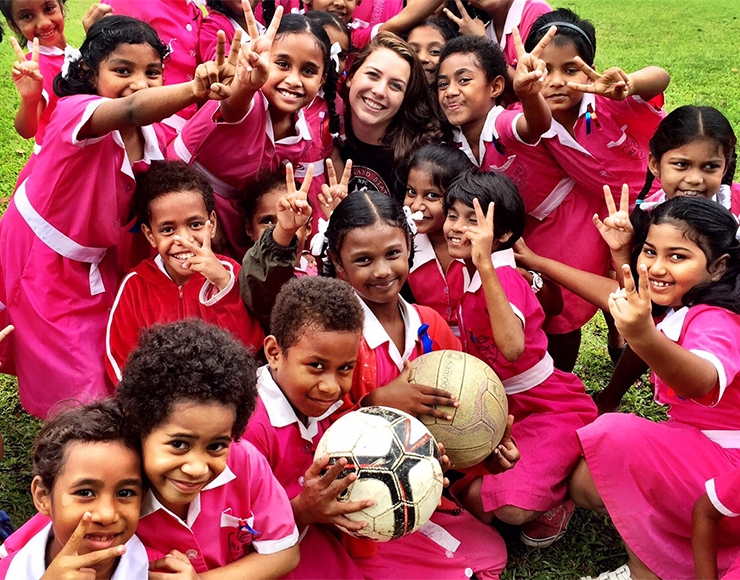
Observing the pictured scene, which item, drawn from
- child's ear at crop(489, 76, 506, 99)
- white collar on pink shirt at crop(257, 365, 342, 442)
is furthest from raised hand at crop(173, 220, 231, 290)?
child's ear at crop(489, 76, 506, 99)

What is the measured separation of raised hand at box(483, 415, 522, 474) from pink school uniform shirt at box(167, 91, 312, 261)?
1.79 m

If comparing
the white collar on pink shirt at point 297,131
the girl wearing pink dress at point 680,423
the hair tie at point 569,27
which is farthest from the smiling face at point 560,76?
the white collar on pink shirt at point 297,131

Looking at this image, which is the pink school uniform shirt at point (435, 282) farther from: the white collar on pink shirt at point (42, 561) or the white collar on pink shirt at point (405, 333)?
the white collar on pink shirt at point (42, 561)

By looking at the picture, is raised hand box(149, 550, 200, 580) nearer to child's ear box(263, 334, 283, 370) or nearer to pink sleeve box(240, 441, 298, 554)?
pink sleeve box(240, 441, 298, 554)

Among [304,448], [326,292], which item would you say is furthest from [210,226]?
[304,448]

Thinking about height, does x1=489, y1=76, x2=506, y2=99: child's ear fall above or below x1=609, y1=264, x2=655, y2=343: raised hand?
above

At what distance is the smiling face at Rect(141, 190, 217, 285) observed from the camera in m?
3.47

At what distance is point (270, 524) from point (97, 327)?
149cm

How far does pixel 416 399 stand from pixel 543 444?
0.83m

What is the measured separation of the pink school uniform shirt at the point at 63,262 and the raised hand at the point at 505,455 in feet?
5.73

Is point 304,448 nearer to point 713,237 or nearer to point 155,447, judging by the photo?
point 155,447

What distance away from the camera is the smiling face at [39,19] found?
15.9 feet

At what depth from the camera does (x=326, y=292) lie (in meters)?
2.94

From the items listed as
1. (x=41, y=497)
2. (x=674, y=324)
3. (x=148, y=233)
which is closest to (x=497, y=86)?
(x=674, y=324)
